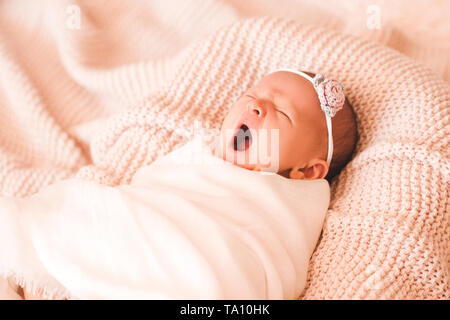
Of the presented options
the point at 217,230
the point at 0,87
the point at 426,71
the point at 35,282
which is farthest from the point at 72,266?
the point at 426,71

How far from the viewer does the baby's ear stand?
1.13 metres

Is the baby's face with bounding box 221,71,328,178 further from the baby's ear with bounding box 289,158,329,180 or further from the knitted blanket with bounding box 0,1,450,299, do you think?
the knitted blanket with bounding box 0,1,450,299

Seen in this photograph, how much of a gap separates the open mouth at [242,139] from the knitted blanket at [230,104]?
195 mm

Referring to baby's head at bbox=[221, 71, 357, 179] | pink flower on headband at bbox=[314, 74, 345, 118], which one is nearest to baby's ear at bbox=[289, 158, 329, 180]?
baby's head at bbox=[221, 71, 357, 179]

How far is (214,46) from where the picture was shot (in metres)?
1.33

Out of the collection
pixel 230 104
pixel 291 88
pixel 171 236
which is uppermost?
pixel 291 88

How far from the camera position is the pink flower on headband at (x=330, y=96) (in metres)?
1.08

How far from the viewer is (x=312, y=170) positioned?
116 cm

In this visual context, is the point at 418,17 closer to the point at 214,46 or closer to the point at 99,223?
the point at 214,46

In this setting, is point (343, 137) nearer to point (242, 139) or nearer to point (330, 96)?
point (330, 96)

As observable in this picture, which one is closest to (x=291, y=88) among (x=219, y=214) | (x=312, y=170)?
(x=312, y=170)

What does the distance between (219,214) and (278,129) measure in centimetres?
27

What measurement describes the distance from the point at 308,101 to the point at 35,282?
30.8 inches

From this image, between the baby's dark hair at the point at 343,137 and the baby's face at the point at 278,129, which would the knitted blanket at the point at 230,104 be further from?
the baby's face at the point at 278,129
